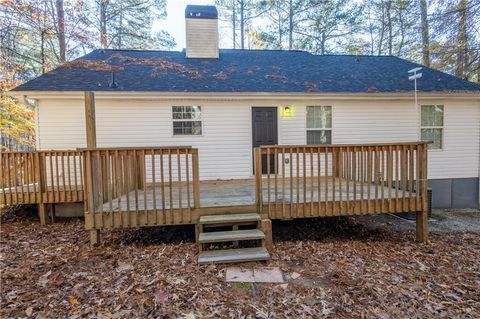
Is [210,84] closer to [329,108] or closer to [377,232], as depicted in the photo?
[329,108]

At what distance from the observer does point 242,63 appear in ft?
29.8

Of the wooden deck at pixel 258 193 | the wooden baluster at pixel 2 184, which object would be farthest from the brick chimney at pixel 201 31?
the wooden baluster at pixel 2 184

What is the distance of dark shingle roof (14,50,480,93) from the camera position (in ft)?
23.1

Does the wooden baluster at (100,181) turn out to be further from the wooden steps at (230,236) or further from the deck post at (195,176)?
the wooden steps at (230,236)

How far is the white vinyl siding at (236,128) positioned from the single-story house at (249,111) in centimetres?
3

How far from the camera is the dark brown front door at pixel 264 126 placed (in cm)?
736

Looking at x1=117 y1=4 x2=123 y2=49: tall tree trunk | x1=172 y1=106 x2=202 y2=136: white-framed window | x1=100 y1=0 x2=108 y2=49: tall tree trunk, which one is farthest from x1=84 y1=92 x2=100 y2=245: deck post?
x1=117 y1=4 x2=123 y2=49: tall tree trunk

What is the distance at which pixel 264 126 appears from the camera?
24.3 ft

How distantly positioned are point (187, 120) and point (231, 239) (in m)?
4.24

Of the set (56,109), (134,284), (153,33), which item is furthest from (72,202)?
(153,33)

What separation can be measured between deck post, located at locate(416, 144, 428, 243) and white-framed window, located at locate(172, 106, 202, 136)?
199 inches

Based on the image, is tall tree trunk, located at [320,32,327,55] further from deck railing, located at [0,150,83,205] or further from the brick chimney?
deck railing, located at [0,150,83,205]

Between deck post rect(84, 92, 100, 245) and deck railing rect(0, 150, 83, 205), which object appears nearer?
deck post rect(84, 92, 100, 245)

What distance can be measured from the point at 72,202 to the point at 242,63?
6.60 metres
